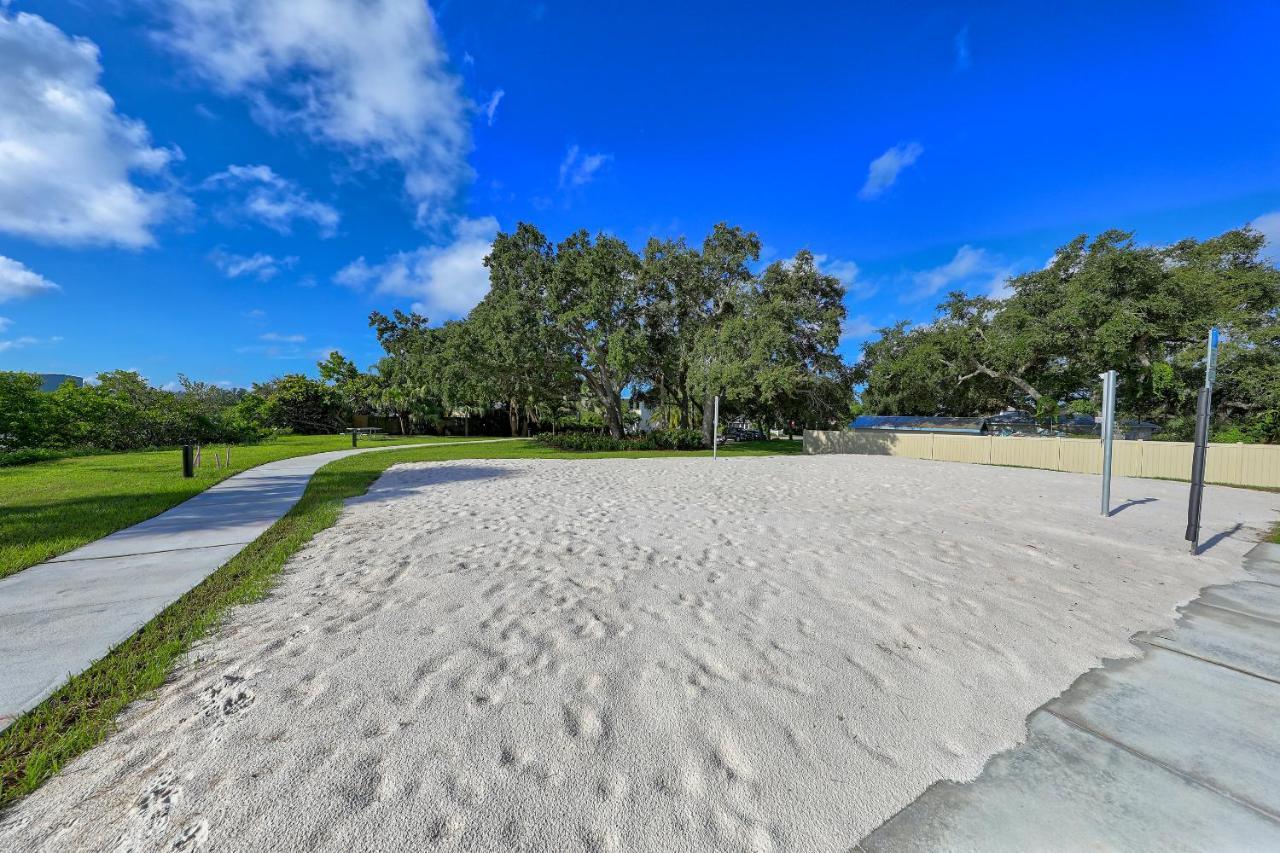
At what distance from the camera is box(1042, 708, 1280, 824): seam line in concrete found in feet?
5.71

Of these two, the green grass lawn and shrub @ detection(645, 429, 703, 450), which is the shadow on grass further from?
shrub @ detection(645, 429, 703, 450)

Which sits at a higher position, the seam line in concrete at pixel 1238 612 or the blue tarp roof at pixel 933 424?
the blue tarp roof at pixel 933 424

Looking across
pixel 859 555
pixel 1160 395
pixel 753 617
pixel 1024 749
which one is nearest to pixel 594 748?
pixel 753 617

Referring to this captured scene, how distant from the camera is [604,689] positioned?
8.04 feet

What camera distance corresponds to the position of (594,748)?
2012 mm

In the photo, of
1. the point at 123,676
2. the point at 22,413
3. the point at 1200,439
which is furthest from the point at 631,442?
the point at 22,413

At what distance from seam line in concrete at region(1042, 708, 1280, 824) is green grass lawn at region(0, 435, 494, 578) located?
24.4 feet

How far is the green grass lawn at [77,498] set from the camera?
185 inches

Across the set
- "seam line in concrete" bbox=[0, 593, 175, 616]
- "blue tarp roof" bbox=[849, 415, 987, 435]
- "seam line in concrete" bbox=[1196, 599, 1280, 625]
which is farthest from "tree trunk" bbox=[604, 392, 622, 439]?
"seam line in concrete" bbox=[1196, 599, 1280, 625]

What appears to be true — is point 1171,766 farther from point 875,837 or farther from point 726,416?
point 726,416

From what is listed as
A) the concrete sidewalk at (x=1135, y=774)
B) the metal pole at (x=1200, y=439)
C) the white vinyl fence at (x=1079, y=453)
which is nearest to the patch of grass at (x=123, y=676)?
the concrete sidewalk at (x=1135, y=774)

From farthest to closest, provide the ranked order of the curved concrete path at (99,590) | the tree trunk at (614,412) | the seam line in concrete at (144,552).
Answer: the tree trunk at (614,412)
the seam line in concrete at (144,552)
the curved concrete path at (99,590)

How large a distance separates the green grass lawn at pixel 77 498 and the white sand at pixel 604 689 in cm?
241

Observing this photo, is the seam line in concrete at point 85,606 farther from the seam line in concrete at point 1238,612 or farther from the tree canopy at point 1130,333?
the tree canopy at point 1130,333
